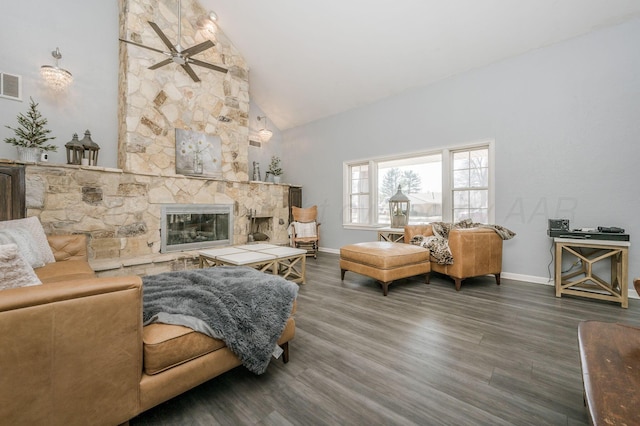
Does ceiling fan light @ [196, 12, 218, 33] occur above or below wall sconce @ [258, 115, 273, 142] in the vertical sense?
above

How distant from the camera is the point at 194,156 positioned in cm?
457

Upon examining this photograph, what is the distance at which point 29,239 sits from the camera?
2373mm

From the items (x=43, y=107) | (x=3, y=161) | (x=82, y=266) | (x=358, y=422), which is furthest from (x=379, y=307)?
(x=43, y=107)

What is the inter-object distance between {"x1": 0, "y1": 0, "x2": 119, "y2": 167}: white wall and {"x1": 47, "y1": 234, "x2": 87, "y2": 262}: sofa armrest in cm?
165

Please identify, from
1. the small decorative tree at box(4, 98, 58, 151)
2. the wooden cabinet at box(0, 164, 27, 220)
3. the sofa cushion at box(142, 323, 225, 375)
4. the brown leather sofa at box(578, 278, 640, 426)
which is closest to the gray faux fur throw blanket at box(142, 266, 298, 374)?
the sofa cushion at box(142, 323, 225, 375)

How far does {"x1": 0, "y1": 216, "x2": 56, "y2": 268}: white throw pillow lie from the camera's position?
218cm

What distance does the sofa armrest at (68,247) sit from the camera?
281 cm

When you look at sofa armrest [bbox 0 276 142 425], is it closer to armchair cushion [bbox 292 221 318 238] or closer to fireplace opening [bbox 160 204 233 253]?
fireplace opening [bbox 160 204 233 253]

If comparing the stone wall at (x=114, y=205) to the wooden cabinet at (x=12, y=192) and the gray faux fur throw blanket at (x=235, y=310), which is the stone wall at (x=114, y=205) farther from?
the gray faux fur throw blanket at (x=235, y=310)

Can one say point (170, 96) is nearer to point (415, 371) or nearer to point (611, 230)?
point (415, 371)

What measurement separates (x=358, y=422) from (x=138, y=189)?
416 cm

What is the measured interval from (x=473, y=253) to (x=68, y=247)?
4.57 m

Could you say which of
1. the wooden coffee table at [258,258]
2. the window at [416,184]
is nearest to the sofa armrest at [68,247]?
the wooden coffee table at [258,258]

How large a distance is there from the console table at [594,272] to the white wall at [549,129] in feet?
0.81
